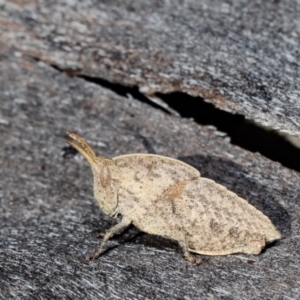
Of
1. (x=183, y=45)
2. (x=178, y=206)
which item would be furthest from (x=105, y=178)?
(x=183, y=45)

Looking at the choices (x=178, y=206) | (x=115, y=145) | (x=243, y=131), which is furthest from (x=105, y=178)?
(x=243, y=131)

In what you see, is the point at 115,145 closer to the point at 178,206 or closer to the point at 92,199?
the point at 92,199

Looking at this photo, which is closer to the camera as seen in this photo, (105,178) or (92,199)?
(105,178)

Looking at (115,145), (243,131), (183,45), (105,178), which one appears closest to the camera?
(105,178)

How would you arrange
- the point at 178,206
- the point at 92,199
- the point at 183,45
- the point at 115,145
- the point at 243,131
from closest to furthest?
the point at 178,206, the point at 92,199, the point at 243,131, the point at 115,145, the point at 183,45

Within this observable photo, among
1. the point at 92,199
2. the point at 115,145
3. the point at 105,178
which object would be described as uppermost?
the point at 105,178

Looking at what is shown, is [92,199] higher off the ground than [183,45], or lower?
lower
